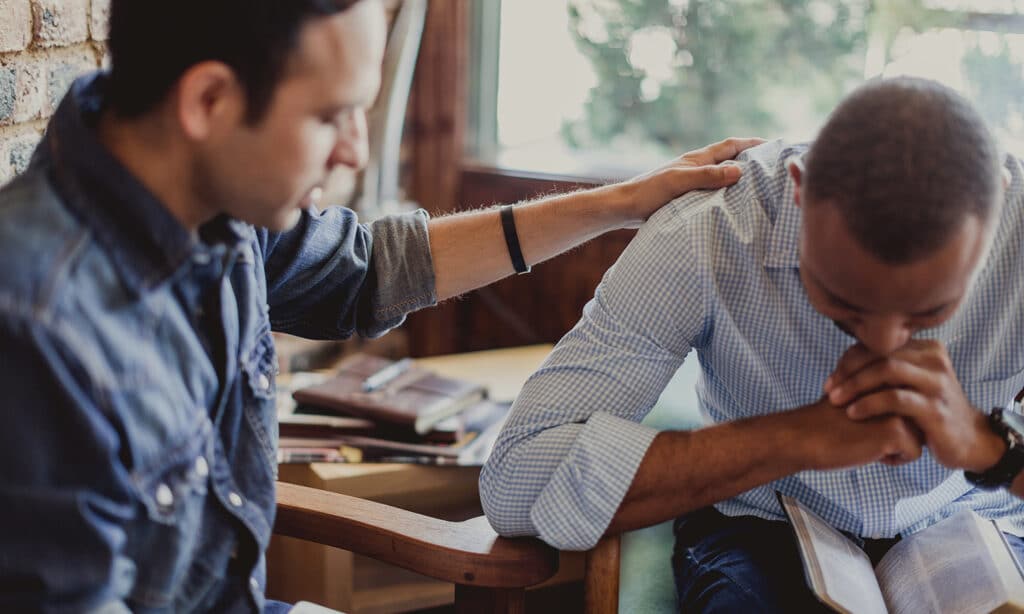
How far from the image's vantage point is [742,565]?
1.34 metres

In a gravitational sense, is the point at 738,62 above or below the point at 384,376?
above

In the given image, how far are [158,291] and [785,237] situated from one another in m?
0.76

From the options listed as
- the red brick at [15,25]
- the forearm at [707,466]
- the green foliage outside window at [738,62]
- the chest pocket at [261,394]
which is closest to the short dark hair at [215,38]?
the chest pocket at [261,394]

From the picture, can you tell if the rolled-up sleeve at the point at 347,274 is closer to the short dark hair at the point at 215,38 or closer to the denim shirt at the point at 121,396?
the denim shirt at the point at 121,396

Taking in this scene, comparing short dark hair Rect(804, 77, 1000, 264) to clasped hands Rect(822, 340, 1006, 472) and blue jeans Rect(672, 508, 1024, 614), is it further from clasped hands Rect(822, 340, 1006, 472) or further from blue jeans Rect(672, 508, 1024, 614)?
blue jeans Rect(672, 508, 1024, 614)

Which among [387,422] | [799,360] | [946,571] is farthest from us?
[387,422]

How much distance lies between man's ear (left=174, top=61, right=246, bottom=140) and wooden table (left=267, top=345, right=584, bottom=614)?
1008mm

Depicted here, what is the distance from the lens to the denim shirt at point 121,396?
87cm

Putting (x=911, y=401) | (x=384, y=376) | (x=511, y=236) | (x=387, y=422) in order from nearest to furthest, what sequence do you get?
(x=911, y=401) < (x=511, y=236) < (x=387, y=422) < (x=384, y=376)

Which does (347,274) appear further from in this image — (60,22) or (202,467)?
(60,22)

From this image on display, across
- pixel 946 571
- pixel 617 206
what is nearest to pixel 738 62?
pixel 617 206

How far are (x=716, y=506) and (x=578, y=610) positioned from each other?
103 centimetres

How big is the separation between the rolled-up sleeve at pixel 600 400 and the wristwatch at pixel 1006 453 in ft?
1.19

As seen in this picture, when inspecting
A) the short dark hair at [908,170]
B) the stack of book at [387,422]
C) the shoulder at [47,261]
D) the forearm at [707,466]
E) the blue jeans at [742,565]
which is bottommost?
the stack of book at [387,422]
